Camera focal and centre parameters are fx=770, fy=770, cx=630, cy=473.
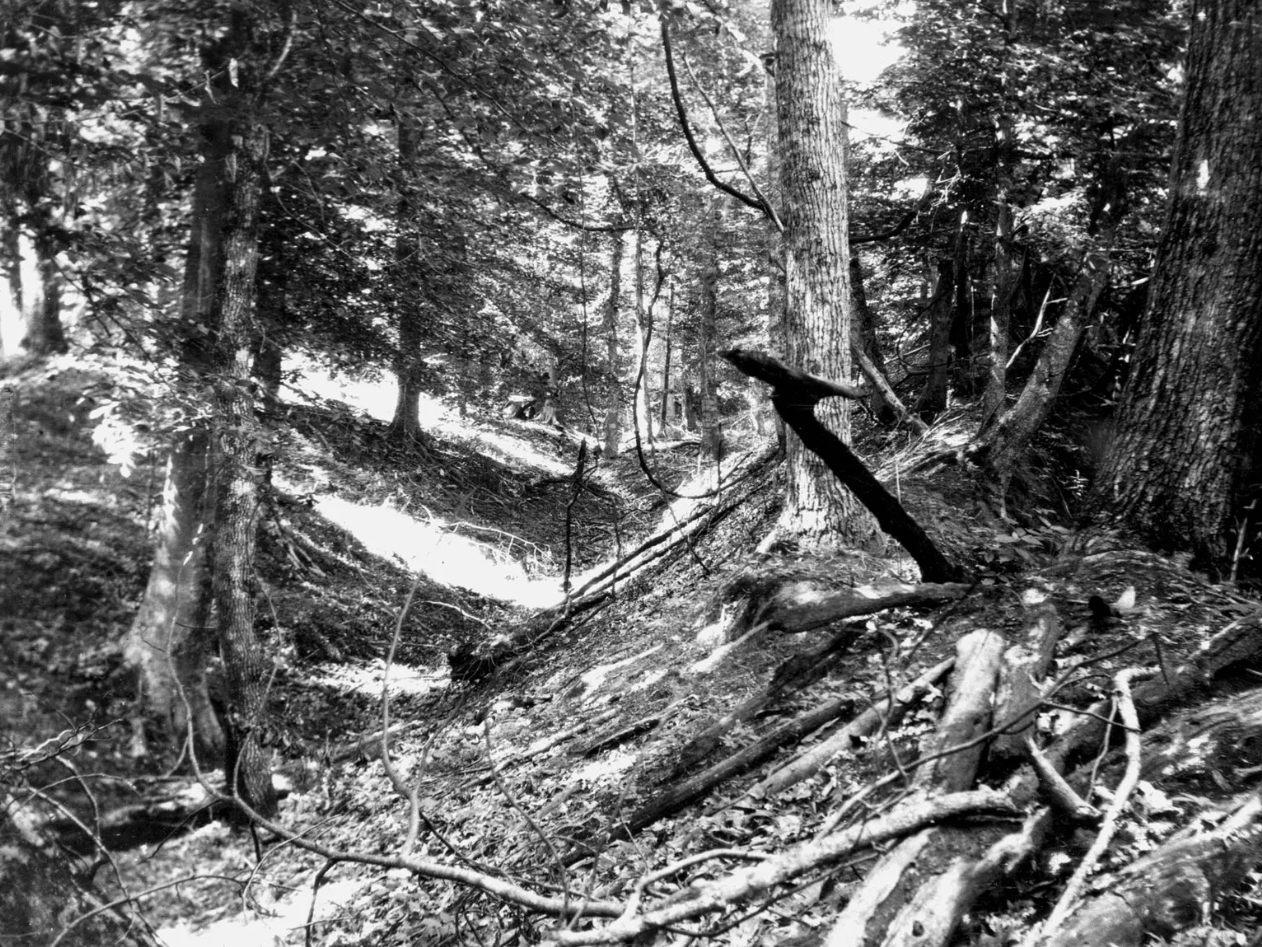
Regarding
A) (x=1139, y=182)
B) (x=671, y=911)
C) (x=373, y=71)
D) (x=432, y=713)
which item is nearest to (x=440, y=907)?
(x=671, y=911)

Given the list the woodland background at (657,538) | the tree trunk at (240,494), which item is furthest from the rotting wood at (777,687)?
the tree trunk at (240,494)

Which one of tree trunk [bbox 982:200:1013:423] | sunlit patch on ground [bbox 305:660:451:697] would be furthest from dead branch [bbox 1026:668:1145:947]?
sunlit patch on ground [bbox 305:660:451:697]

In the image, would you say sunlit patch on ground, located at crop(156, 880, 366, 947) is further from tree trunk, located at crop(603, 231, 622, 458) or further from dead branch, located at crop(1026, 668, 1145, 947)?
tree trunk, located at crop(603, 231, 622, 458)

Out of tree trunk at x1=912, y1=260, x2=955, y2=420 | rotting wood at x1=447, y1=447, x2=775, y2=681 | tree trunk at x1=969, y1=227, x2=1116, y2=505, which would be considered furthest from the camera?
tree trunk at x1=912, y1=260, x2=955, y2=420

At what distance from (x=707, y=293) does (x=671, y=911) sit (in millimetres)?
17111

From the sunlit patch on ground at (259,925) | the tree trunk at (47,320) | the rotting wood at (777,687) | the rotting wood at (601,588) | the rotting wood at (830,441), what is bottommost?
the sunlit patch on ground at (259,925)

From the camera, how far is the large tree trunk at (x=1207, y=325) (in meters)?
4.56

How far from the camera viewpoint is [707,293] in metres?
18.5

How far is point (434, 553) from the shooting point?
12.4 m

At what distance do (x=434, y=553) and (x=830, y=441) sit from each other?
9.57 m

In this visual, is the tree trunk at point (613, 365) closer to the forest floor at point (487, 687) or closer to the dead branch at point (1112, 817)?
the forest floor at point (487, 687)

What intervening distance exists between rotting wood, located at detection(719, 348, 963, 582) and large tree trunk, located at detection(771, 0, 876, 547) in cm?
130

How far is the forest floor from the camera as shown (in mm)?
3518

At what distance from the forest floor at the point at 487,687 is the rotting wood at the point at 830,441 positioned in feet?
1.05
